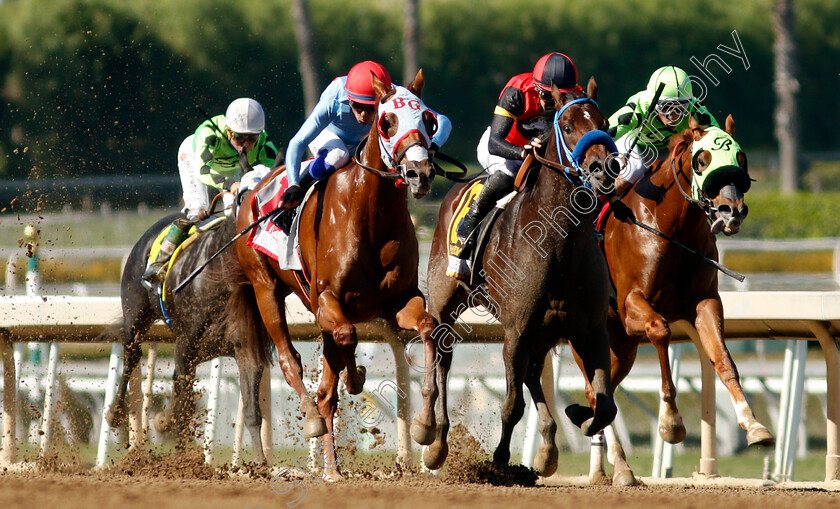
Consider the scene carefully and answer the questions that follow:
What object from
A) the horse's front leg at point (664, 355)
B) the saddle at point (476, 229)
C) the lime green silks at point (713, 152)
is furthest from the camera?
the horse's front leg at point (664, 355)

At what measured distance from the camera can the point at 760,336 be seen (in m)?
6.86

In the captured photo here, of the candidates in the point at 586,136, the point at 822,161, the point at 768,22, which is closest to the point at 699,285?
the point at 586,136

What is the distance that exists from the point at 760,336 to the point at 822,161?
17895 millimetres

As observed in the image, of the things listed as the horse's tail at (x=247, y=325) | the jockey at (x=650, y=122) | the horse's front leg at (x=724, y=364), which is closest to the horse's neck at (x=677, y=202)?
the jockey at (x=650, y=122)

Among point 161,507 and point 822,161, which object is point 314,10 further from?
point 161,507

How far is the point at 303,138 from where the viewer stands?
6.09 m

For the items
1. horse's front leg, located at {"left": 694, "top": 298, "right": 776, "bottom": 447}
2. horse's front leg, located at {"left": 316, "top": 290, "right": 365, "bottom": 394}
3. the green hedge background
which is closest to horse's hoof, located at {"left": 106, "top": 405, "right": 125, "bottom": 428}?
horse's front leg, located at {"left": 316, "top": 290, "right": 365, "bottom": 394}

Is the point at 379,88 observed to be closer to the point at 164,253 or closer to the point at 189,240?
the point at 189,240

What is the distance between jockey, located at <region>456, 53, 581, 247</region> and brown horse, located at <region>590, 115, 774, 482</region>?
2.25ft

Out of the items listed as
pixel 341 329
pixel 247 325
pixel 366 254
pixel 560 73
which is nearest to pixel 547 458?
pixel 341 329

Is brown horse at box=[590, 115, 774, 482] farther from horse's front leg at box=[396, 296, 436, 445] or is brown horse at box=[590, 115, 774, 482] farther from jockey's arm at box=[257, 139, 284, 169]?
jockey's arm at box=[257, 139, 284, 169]

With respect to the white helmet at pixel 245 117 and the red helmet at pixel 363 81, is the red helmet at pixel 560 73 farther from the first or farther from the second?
the white helmet at pixel 245 117

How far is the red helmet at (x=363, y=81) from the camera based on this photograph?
5770mm

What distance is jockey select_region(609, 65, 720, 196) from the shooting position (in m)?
6.38
